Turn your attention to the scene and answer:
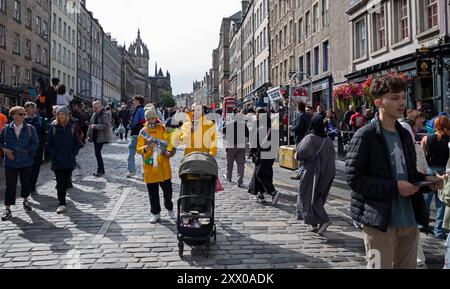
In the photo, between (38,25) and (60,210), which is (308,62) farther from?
(60,210)

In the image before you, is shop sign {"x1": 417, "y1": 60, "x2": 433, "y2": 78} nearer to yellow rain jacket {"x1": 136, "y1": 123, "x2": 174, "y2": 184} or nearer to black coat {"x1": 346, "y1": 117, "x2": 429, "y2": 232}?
yellow rain jacket {"x1": 136, "y1": 123, "x2": 174, "y2": 184}

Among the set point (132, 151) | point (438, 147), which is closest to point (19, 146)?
point (132, 151)

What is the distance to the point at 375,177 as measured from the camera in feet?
10.7

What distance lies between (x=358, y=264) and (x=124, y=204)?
488 centimetres

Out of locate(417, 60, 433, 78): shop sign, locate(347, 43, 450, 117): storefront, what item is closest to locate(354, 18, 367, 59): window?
locate(347, 43, 450, 117): storefront

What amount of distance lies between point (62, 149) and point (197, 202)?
A: 3.42m

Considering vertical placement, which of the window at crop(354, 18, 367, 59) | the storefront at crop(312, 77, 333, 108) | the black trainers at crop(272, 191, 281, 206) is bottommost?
the black trainers at crop(272, 191, 281, 206)

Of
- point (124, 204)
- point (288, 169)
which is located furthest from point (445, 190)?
point (288, 169)

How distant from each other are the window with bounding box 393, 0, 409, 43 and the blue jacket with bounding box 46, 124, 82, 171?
15.9m

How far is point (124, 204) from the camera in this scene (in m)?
8.27

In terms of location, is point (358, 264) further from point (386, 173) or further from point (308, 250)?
point (386, 173)

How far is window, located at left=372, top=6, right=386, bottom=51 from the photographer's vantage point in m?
20.9
